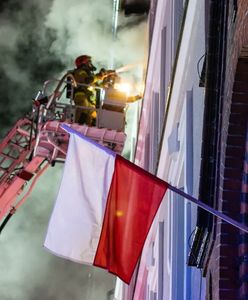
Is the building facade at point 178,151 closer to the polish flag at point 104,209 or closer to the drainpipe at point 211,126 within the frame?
the drainpipe at point 211,126

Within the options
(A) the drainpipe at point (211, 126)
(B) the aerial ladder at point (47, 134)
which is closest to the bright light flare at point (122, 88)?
(B) the aerial ladder at point (47, 134)

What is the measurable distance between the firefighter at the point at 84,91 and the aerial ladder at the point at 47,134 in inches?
4.5

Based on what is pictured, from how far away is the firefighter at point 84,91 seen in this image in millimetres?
13250

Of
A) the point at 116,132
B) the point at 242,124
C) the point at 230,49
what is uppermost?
the point at 116,132

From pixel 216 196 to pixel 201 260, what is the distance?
72 centimetres

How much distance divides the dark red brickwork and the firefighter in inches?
295

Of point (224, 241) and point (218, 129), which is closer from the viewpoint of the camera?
point (224, 241)

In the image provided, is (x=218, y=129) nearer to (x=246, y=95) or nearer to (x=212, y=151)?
(x=212, y=151)

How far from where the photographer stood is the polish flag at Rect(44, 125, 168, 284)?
5441 millimetres

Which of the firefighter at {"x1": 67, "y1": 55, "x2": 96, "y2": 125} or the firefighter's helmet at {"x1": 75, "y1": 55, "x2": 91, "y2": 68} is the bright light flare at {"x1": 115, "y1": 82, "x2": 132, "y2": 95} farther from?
the firefighter's helmet at {"x1": 75, "y1": 55, "x2": 91, "y2": 68}

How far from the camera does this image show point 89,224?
18.5ft

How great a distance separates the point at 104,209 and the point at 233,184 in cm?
106

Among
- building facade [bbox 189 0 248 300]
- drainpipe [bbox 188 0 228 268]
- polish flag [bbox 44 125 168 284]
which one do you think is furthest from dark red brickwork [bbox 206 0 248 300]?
polish flag [bbox 44 125 168 284]

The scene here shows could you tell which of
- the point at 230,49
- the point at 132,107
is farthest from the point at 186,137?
the point at 132,107
